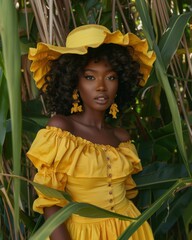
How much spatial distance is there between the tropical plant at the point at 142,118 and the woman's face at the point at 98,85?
0.10m

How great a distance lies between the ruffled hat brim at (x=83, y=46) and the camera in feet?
3.27

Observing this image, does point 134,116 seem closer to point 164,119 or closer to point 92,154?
point 164,119

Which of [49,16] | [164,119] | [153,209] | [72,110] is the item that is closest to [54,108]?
[72,110]

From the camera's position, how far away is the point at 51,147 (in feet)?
3.22

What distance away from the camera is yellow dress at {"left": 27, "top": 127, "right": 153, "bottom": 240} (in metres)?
0.98

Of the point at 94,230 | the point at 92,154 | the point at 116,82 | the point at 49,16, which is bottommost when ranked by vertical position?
the point at 94,230

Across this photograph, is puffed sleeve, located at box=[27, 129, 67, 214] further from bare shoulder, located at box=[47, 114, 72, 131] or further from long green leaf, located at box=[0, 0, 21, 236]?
long green leaf, located at box=[0, 0, 21, 236]

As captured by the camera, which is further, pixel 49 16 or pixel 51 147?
pixel 49 16

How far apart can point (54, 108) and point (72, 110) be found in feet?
0.15

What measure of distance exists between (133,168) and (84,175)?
0.56 ft

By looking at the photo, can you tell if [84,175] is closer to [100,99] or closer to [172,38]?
[100,99]

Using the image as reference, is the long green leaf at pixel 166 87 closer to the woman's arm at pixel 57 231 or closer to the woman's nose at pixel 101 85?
the woman's nose at pixel 101 85

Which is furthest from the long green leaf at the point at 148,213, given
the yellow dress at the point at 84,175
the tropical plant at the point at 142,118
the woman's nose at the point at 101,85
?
the woman's nose at the point at 101,85

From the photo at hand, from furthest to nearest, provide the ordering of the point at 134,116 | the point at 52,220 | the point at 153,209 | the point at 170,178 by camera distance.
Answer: the point at 134,116 → the point at 170,178 → the point at 153,209 → the point at 52,220
